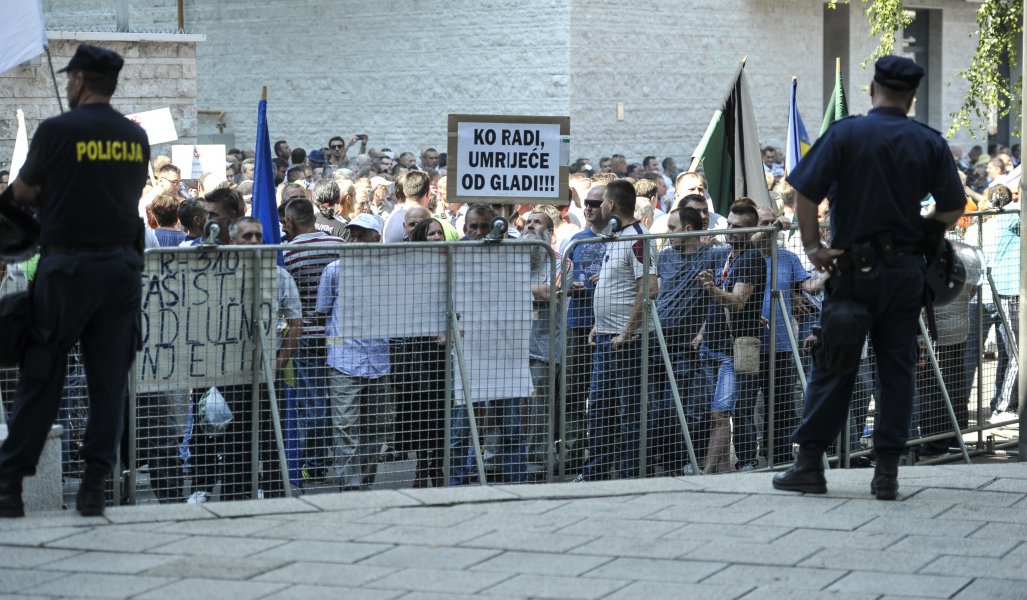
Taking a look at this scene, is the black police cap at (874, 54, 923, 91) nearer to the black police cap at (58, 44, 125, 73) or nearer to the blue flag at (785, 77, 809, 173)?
the black police cap at (58, 44, 125, 73)

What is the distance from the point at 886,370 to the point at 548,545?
6.28 ft

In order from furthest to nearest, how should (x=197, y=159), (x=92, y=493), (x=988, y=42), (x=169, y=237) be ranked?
(x=197, y=159) < (x=988, y=42) < (x=169, y=237) < (x=92, y=493)

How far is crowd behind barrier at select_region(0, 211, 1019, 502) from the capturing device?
756 centimetres

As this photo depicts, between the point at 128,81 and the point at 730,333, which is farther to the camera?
the point at 128,81

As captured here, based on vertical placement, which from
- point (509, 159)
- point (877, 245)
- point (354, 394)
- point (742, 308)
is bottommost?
point (354, 394)

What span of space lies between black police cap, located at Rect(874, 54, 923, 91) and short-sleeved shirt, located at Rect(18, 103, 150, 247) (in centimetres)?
315

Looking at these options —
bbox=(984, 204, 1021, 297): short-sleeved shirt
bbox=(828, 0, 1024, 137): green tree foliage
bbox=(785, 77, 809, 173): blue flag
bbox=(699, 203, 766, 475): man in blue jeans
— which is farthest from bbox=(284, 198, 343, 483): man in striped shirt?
bbox=(828, 0, 1024, 137): green tree foliage

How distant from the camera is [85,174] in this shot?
6148 mm

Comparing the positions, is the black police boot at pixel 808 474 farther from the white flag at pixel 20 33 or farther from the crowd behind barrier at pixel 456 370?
the white flag at pixel 20 33

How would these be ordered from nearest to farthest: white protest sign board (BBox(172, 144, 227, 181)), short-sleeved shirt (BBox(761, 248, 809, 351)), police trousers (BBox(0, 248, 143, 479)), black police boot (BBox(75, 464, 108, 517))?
police trousers (BBox(0, 248, 143, 479)) < black police boot (BBox(75, 464, 108, 517)) < short-sleeved shirt (BBox(761, 248, 809, 351)) < white protest sign board (BBox(172, 144, 227, 181))

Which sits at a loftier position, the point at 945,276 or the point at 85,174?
the point at 85,174

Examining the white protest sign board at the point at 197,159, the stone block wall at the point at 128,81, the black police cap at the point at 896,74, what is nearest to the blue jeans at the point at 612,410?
the black police cap at the point at 896,74

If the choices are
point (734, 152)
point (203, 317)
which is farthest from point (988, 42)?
point (203, 317)

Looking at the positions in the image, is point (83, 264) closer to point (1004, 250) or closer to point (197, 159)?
point (1004, 250)
